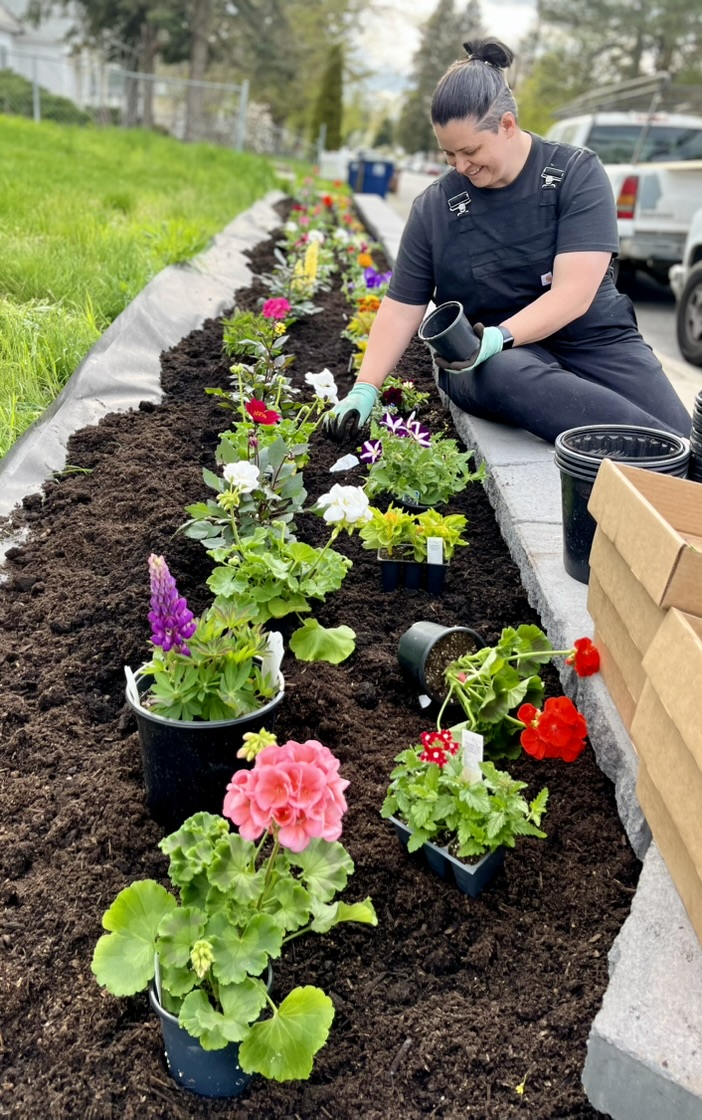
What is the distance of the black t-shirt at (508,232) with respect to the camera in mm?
2941

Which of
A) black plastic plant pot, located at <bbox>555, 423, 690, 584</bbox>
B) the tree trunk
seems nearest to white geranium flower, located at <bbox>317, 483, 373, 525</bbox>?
black plastic plant pot, located at <bbox>555, 423, 690, 584</bbox>

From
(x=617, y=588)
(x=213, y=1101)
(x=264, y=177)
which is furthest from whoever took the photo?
(x=264, y=177)

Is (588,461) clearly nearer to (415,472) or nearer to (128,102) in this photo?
(415,472)

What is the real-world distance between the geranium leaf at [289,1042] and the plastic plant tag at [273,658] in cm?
61

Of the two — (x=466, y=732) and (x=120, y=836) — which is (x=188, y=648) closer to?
(x=120, y=836)

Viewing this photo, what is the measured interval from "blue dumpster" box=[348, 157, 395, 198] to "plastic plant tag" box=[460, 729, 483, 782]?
21.5m

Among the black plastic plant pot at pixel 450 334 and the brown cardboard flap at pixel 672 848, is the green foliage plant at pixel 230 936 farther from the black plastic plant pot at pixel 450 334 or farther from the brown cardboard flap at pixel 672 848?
the black plastic plant pot at pixel 450 334

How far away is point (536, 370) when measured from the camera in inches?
115

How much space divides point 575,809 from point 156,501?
1.56 metres

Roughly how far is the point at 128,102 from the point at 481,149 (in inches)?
906

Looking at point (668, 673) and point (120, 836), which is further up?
point (668, 673)

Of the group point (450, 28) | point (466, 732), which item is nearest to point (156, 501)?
point (466, 732)

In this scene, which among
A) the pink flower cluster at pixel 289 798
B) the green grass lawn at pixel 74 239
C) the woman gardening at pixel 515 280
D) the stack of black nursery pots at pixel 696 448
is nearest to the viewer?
the pink flower cluster at pixel 289 798

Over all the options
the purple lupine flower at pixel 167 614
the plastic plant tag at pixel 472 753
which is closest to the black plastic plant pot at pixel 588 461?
the plastic plant tag at pixel 472 753
